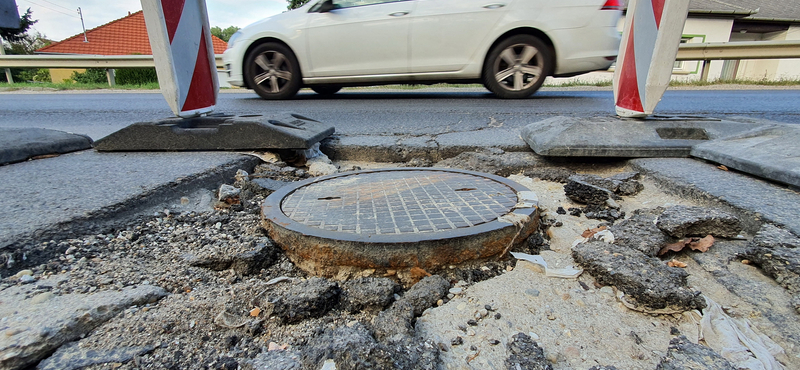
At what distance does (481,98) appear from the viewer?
5441mm

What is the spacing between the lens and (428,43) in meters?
5.07

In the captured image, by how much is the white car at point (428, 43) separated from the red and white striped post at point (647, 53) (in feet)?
8.04

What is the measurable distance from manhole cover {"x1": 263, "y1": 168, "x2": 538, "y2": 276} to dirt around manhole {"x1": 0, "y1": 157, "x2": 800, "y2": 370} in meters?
0.07

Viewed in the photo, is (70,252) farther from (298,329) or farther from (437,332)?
(437,332)

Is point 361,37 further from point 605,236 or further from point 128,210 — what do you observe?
point 605,236

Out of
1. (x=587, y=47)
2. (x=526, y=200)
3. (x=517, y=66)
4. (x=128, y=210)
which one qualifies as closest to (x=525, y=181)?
(x=526, y=200)

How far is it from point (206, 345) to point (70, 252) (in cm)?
73

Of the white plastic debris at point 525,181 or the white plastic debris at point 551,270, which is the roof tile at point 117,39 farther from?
the white plastic debris at point 551,270

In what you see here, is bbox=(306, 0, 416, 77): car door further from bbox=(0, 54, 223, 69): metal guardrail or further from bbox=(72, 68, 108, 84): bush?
bbox=(72, 68, 108, 84): bush

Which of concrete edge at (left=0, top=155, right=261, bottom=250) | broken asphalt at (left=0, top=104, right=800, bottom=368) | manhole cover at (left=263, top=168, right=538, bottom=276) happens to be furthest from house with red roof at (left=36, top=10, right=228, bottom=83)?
manhole cover at (left=263, top=168, right=538, bottom=276)

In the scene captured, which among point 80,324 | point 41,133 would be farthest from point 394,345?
point 41,133

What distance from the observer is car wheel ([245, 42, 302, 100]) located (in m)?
5.45

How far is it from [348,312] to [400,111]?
3.51 metres

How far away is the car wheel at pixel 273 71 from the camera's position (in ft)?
17.9
